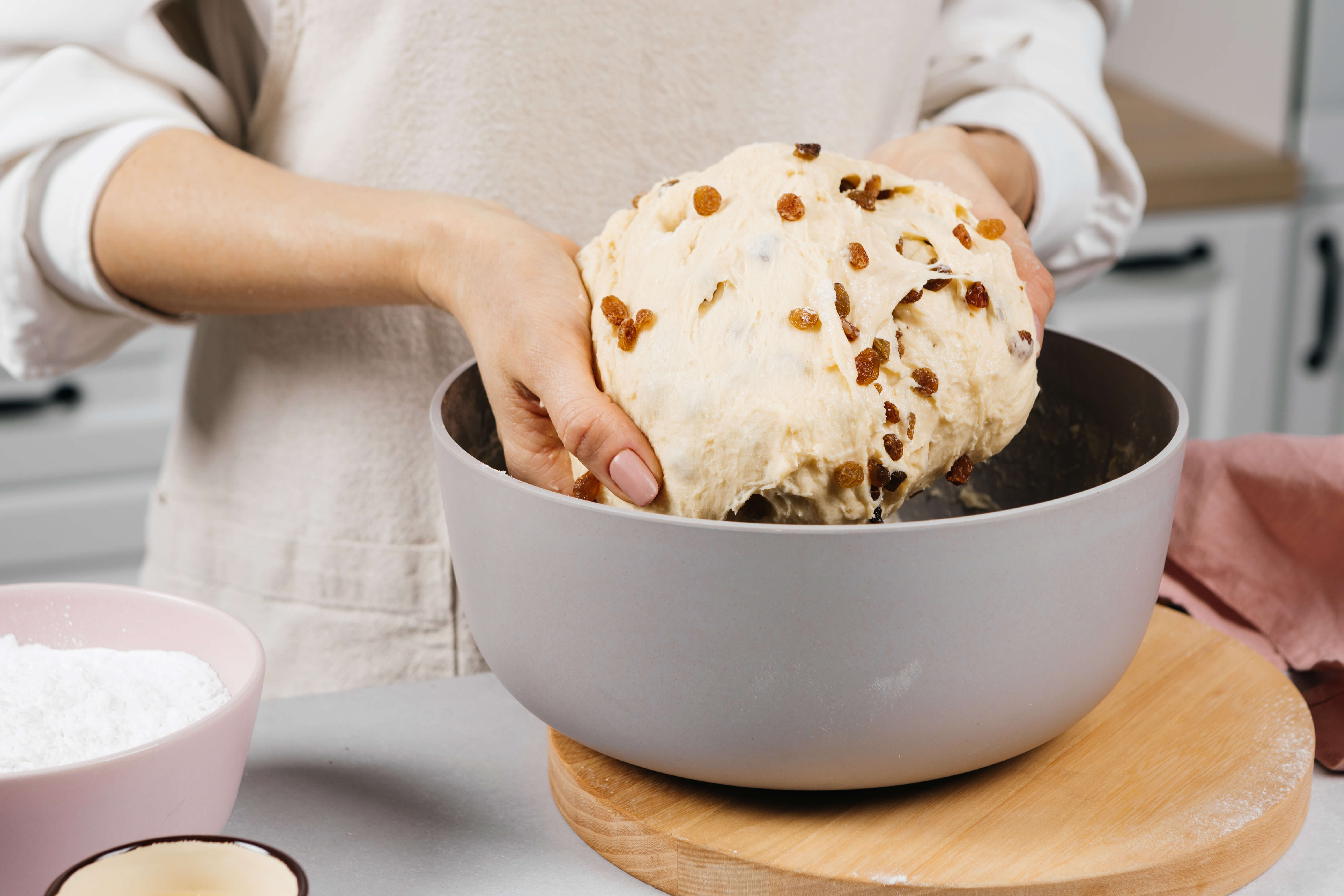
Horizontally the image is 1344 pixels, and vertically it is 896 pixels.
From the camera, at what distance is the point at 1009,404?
677mm

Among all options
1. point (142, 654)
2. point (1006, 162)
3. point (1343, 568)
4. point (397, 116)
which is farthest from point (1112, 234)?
point (142, 654)

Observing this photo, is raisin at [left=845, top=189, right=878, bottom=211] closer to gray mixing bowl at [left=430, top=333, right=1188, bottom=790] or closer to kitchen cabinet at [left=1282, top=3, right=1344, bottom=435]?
gray mixing bowl at [left=430, top=333, right=1188, bottom=790]

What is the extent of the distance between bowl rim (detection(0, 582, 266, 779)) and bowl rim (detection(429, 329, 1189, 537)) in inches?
5.3

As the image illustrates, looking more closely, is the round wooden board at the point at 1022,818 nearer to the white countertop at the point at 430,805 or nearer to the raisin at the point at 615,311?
the white countertop at the point at 430,805

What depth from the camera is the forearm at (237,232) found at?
2.65 ft

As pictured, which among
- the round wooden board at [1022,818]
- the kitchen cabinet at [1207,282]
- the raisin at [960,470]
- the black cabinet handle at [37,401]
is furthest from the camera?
the kitchen cabinet at [1207,282]

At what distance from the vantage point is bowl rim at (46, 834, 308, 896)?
45 cm

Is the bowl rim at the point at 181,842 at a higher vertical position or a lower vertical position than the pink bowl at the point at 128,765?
higher

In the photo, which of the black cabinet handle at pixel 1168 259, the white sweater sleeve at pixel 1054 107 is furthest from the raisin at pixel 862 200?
the black cabinet handle at pixel 1168 259

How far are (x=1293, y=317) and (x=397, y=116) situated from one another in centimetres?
173

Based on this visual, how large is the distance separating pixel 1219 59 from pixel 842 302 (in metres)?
2.01

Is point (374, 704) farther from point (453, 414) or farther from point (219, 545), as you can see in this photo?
point (219, 545)

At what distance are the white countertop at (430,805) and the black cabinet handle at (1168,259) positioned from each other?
1.40 metres

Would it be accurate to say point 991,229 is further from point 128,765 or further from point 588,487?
point 128,765
